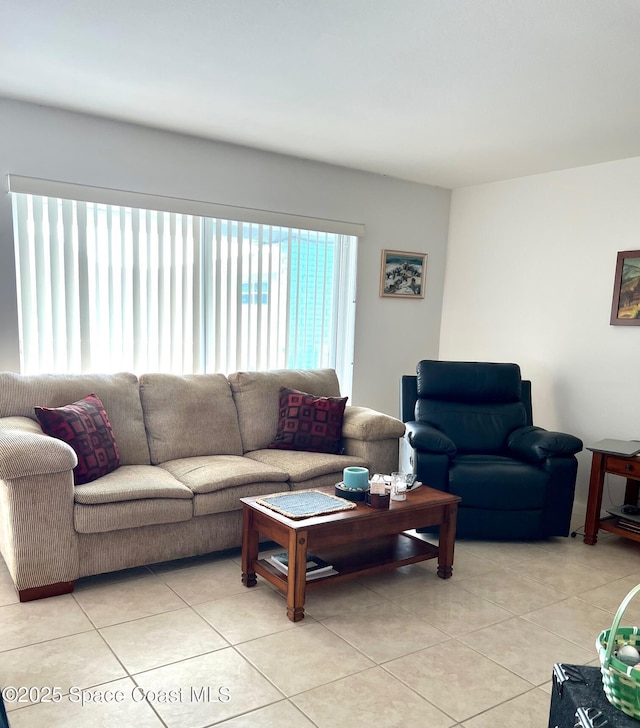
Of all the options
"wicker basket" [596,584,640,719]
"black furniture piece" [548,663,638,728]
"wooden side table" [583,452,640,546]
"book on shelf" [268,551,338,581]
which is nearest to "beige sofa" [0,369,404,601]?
"book on shelf" [268,551,338,581]

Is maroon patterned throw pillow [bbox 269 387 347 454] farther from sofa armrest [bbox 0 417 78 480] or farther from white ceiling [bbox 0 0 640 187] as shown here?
white ceiling [bbox 0 0 640 187]

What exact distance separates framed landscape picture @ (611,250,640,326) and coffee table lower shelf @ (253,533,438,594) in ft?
6.82

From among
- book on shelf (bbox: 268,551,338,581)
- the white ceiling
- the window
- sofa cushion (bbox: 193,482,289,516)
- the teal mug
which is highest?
the white ceiling

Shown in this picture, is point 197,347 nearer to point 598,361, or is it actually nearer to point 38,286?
point 38,286

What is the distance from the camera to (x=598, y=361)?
411 centimetres

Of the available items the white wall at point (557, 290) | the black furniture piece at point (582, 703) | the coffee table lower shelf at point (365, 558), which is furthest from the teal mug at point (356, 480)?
the white wall at point (557, 290)

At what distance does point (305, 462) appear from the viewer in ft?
11.3

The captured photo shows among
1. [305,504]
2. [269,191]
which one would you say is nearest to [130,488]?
[305,504]

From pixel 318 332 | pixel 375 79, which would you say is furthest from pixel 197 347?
pixel 375 79

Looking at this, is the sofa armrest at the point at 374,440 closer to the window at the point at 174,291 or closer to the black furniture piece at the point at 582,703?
the window at the point at 174,291

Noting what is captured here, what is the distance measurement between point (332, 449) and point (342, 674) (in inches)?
65.0

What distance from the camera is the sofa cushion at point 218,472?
10.0 feet

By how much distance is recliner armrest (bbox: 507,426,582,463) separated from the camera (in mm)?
3552

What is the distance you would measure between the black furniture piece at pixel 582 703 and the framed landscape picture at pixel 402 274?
357 cm
